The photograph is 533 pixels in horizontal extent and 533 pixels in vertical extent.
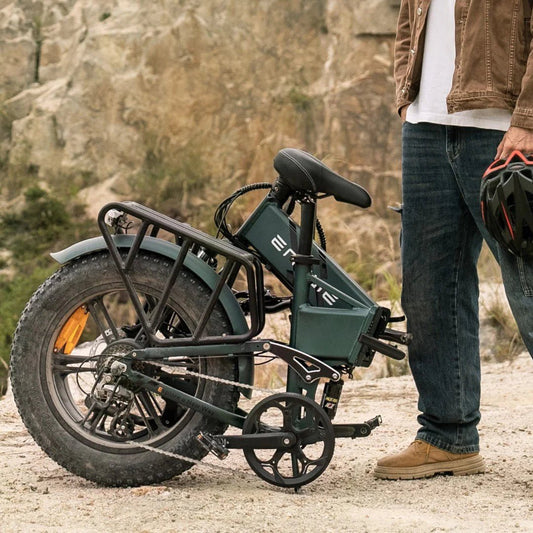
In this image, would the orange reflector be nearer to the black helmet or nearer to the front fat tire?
the front fat tire

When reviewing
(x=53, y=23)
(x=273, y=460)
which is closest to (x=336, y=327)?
(x=273, y=460)

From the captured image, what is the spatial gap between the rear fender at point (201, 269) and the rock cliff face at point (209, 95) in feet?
28.8

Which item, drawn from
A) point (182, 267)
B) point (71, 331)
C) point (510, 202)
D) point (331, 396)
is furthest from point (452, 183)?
point (71, 331)

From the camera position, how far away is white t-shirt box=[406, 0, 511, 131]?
3.17 m

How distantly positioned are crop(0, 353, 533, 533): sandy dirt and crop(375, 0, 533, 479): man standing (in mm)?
214

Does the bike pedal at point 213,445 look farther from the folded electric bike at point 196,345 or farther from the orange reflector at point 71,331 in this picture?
the orange reflector at point 71,331

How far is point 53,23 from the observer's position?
12484 mm

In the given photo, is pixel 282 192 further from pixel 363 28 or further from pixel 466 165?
pixel 363 28

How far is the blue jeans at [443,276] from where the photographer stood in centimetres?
333

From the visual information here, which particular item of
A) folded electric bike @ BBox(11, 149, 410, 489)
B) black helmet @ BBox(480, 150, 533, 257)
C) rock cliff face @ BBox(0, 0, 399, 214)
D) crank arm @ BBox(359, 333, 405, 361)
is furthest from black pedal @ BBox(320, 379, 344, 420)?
rock cliff face @ BBox(0, 0, 399, 214)

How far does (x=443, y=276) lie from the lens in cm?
344

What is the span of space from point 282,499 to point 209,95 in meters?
9.58

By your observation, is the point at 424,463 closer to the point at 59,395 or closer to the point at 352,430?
the point at 352,430

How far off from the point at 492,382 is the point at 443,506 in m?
2.55
